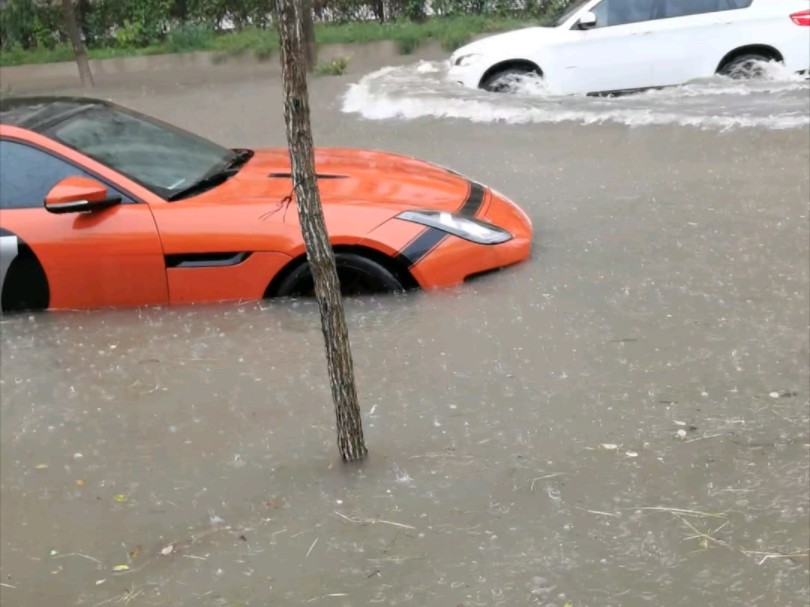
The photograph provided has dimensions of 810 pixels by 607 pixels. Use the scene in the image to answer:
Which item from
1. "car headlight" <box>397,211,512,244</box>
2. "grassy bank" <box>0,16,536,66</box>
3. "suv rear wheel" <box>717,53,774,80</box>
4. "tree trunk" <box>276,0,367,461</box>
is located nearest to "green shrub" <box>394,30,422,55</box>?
"grassy bank" <box>0,16,536,66</box>

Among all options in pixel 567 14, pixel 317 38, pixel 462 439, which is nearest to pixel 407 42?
pixel 317 38

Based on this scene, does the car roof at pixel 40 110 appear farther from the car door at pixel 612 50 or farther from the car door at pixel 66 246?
the car door at pixel 612 50

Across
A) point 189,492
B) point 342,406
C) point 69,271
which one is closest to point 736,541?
point 342,406

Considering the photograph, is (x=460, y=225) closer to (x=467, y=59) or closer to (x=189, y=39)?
(x=467, y=59)

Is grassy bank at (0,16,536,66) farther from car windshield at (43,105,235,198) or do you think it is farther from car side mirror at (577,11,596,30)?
car windshield at (43,105,235,198)

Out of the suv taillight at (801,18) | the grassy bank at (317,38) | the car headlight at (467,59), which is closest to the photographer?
the suv taillight at (801,18)

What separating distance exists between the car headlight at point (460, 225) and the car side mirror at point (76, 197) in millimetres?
1588

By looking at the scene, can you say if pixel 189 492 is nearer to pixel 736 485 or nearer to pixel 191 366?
pixel 191 366

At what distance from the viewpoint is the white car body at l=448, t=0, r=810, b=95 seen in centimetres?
1023

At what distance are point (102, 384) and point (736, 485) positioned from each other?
2953 mm

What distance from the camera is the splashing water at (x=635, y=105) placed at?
9.14 m

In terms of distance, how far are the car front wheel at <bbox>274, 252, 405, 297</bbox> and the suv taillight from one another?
23.1 ft

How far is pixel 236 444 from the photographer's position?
4031 millimetres

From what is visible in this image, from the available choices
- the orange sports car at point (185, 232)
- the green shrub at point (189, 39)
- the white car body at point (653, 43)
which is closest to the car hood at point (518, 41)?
the white car body at point (653, 43)
